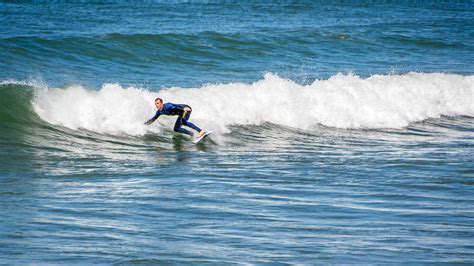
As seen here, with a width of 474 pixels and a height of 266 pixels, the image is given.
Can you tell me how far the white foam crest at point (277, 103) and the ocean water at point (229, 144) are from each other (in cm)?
5

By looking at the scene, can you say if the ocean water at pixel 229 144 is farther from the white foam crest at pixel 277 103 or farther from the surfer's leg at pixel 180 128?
the surfer's leg at pixel 180 128

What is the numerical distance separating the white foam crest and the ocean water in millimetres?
53

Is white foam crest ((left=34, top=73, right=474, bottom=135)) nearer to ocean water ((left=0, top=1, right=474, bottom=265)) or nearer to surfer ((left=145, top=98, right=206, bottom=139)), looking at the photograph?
ocean water ((left=0, top=1, right=474, bottom=265))

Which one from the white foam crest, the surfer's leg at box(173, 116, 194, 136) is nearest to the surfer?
the surfer's leg at box(173, 116, 194, 136)

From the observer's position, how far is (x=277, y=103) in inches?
891

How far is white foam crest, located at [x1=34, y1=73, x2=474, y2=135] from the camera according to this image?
19.4 m

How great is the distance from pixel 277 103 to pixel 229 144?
15.0ft

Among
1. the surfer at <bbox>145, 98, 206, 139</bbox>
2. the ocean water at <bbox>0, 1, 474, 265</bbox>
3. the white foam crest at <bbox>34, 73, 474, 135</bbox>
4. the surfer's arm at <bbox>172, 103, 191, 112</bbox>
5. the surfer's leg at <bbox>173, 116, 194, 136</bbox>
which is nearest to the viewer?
the ocean water at <bbox>0, 1, 474, 265</bbox>

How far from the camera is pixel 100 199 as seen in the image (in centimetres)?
1200

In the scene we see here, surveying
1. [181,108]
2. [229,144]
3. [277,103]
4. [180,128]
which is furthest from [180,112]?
[277,103]

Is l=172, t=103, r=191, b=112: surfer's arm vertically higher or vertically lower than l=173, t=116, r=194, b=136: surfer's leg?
higher

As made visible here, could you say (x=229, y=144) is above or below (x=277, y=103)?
below

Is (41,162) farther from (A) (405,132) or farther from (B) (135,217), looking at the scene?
(A) (405,132)

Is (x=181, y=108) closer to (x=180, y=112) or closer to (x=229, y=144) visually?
(x=180, y=112)
